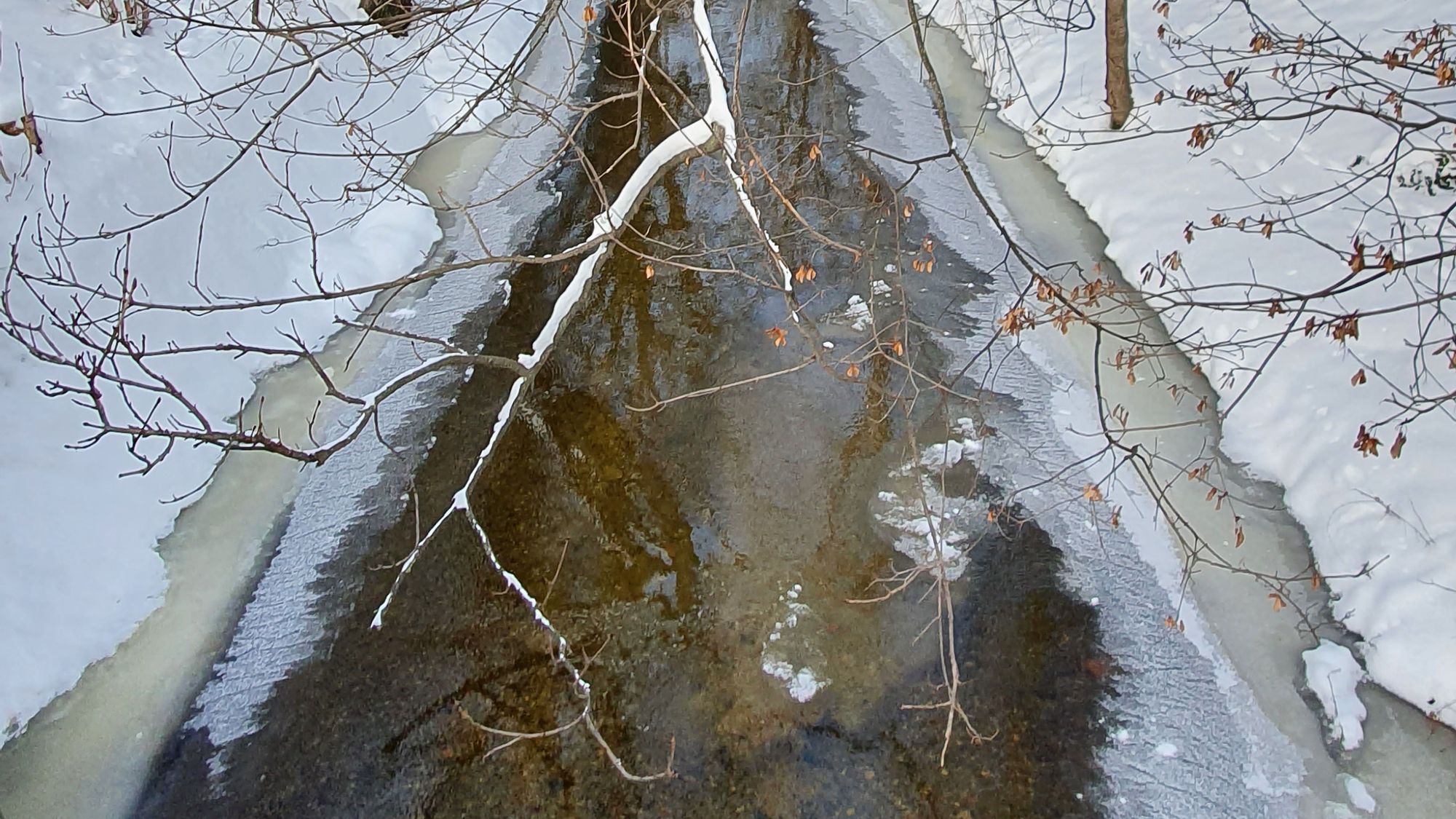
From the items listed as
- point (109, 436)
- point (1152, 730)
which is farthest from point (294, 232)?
point (1152, 730)

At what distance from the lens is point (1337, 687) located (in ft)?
14.3

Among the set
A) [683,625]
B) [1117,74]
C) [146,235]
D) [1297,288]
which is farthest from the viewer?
[1117,74]

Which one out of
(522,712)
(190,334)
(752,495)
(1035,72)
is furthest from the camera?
(1035,72)

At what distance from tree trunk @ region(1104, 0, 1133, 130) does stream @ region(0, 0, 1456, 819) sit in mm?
1734

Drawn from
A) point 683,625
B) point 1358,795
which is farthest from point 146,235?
point 1358,795

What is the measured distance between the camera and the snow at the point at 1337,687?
13.8 ft

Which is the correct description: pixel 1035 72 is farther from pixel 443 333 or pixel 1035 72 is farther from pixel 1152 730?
pixel 1152 730

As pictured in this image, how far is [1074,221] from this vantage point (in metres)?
7.64

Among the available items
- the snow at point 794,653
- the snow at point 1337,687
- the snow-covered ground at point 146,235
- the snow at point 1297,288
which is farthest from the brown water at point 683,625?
the snow at point 1297,288

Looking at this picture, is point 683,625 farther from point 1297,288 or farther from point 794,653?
point 1297,288

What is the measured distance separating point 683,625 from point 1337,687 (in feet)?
10.4

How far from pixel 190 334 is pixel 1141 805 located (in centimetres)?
646

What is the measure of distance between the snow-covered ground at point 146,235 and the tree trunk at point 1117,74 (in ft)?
17.0

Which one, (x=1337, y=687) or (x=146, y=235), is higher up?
(x=146, y=235)
